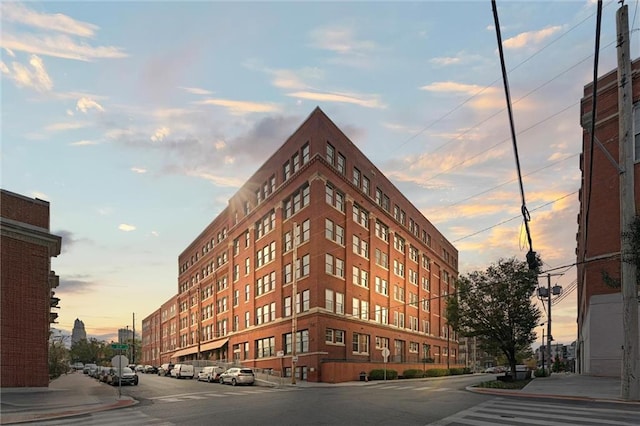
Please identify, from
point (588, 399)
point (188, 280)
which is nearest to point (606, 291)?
point (588, 399)

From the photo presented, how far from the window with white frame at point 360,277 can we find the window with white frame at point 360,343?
5.34 metres

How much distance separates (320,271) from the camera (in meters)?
46.4

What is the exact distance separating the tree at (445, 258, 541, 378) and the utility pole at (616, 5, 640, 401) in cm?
1348

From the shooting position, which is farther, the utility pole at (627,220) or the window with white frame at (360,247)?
the window with white frame at (360,247)

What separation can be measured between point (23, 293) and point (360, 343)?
32052 mm

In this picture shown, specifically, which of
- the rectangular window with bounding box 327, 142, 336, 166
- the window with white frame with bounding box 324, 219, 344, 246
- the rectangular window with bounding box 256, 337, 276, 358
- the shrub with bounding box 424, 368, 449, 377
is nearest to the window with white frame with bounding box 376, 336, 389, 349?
the shrub with bounding box 424, 368, 449, 377

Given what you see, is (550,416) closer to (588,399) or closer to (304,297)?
(588,399)

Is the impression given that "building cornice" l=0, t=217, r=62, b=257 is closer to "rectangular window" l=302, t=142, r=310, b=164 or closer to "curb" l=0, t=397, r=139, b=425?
"curb" l=0, t=397, r=139, b=425

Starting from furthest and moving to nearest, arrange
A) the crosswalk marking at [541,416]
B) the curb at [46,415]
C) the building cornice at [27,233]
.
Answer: the building cornice at [27,233]
the curb at [46,415]
the crosswalk marking at [541,416]

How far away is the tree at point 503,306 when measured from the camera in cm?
3362

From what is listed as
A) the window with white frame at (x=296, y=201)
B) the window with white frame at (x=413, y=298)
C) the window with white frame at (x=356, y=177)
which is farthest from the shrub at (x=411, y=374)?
the window with white frame at (x=296, y=201)

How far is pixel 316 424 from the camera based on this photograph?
1446 centimetres

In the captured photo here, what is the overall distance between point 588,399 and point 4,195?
110 ft

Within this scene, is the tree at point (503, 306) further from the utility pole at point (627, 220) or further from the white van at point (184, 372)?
the white van at point (184, 372)
